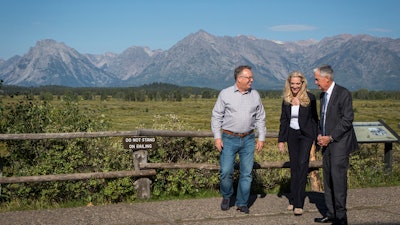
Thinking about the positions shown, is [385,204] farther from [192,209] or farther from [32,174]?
[32,174]

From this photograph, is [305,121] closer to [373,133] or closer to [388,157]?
[373,133]

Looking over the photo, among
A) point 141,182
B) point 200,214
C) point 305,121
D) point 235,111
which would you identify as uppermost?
point 235,111

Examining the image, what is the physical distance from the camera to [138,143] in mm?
8125

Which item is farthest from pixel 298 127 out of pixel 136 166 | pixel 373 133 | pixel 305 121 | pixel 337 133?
pixel 373 133

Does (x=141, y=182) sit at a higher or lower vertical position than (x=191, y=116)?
higher

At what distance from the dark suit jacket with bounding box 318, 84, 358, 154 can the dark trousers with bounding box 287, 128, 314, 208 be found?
46cm

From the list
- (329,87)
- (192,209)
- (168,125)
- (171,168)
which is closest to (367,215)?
(329,87)

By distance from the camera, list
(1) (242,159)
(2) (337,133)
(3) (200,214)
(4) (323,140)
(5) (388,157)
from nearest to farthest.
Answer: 1. (2) (337,133)
2. (4) (323,140)
3. (3) (200,214)
4. (1) (242,159)
5. (5) (388,157)

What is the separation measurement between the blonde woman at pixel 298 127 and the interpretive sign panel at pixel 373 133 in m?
3.42

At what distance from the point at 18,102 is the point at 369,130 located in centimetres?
721

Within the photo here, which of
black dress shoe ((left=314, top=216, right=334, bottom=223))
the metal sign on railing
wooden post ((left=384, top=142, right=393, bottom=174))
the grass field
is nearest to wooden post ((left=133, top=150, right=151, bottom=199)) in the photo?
the metal sign on railing

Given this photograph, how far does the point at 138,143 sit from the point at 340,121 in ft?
10.9

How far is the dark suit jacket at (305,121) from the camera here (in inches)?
273

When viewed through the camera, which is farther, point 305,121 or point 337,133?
point 305,121
